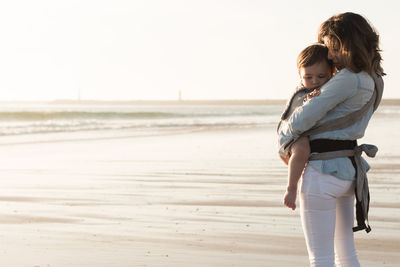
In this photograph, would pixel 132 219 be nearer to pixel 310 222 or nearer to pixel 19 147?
pixel 310 222

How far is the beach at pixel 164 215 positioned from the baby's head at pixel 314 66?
2.01 metres

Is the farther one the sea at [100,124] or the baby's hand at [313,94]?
the sea at [100,124]

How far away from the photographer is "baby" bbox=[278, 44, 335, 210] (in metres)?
3.22

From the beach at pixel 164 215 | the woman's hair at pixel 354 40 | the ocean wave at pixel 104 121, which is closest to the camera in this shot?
the woman's hair at pixel 354 40

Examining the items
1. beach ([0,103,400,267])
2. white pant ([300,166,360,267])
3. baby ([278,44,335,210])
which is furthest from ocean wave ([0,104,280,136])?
white pant ([300,166,360,267])

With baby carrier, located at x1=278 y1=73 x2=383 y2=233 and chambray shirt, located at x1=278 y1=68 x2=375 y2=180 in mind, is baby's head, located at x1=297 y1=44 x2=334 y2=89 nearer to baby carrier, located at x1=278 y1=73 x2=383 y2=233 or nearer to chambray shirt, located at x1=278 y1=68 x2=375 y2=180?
chambray shirt, located at x1=278 y1=68 x2=375 y2=180

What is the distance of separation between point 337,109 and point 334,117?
Result: 41mm

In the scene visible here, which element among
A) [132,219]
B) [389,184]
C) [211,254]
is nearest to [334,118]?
[211,254]

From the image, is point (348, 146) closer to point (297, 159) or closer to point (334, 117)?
point (334, 117)

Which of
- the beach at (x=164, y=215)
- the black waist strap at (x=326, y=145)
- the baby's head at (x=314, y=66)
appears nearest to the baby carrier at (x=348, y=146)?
the black waist strap at (x=326, y=145)

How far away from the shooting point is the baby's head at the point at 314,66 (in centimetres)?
328

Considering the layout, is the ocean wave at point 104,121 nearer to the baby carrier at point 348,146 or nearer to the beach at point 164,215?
the beach at point 164,215

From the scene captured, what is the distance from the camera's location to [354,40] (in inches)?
123

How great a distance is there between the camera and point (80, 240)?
5.80 meters
